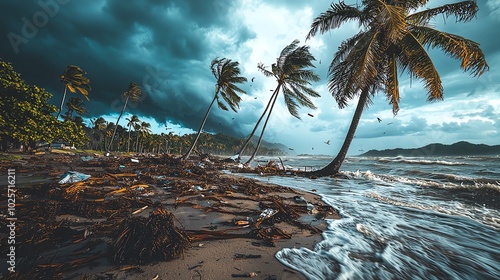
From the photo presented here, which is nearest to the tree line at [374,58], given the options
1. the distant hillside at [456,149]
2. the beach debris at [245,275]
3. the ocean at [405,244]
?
the ocean at [405,244]

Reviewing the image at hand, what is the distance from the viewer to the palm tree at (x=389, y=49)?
7.13 meters

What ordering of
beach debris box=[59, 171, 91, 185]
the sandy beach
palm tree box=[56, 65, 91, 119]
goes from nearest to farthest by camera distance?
the sandy beach
beach debris box=[59, 171, 91, 185]
palm tree box=[56, 65, 91, 119]

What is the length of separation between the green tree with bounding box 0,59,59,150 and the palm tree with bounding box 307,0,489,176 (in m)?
20.8

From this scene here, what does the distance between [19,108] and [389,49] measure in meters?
24.0

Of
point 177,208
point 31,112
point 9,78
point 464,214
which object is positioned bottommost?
point 464,214

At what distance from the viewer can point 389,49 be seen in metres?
9.02

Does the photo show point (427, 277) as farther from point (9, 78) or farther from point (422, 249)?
point (9, 78)

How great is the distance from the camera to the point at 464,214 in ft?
12.5

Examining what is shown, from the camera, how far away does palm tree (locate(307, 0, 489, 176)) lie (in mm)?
7129

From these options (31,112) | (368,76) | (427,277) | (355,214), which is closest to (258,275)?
(427,277)

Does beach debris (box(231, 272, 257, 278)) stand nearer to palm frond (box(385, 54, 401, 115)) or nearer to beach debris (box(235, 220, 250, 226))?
beach debris (box(235, 220, 250, 226))

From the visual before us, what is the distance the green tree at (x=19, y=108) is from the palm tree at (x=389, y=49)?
68.1ft

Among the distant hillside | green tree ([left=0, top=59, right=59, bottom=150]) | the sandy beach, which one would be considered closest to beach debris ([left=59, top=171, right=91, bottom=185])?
the sandy beach

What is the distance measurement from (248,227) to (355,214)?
2.27 m
